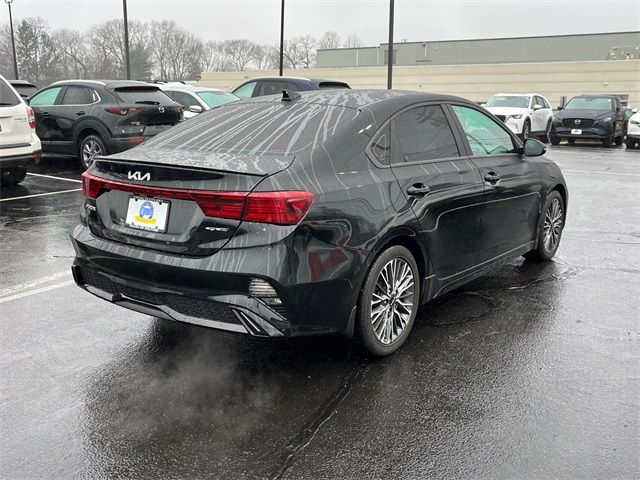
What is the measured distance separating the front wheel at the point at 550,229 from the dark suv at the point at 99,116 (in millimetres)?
7506

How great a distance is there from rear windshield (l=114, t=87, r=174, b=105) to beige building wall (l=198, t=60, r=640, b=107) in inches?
1668

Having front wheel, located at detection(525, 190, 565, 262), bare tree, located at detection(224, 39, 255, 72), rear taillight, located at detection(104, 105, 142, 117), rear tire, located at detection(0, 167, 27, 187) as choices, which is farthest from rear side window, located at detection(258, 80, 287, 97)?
bare tree, located at detection(224, 39, 255, 72)

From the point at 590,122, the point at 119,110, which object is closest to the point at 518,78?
the point at 590,122

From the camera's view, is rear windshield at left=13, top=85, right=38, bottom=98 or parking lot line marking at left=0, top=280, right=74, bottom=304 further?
rear windshield at left=13, top=85, right=38, bottom=98

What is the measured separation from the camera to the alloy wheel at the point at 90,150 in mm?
11085

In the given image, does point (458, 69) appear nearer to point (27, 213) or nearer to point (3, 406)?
point (27, 213)

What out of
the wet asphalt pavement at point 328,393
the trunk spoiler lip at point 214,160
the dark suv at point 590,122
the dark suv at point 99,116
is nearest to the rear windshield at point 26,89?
the dark suv at point 99,116

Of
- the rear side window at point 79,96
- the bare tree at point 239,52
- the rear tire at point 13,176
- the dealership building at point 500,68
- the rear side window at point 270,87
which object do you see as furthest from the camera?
the bare tree at point 239,52

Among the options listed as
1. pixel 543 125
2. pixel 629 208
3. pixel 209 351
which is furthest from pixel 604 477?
pixel 543 125

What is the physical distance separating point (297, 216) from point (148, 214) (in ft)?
2.84

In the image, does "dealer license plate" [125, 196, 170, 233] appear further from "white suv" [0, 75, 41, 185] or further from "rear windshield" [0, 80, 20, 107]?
"rear windshield" [0, 80, 20, 107]

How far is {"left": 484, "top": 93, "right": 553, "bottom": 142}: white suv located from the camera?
20578 millimetres

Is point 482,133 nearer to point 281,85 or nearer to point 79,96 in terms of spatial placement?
point 79,96

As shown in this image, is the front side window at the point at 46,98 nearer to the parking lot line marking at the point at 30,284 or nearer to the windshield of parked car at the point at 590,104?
the parking lot line marking at the point at 30,284
